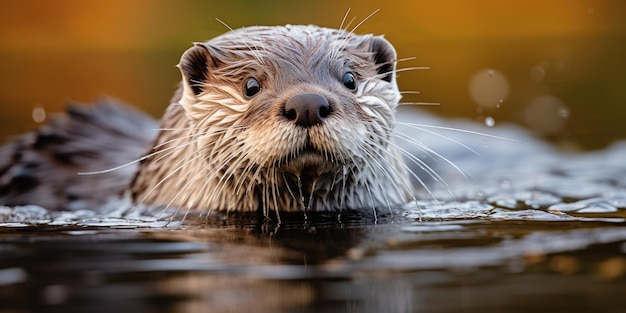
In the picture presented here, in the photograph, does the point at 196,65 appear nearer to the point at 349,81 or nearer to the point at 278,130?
the point at 349,81

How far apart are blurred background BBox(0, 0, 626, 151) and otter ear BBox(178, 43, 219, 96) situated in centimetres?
400

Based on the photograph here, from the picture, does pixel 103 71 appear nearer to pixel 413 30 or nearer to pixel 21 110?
pixel 21 110

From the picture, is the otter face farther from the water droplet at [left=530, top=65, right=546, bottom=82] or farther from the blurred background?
the water droplet at [left=530, top=65, right=546, bottom=82]

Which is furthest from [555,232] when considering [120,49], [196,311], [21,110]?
[120,49]

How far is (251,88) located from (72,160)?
1.60 m

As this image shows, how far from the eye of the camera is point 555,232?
3.45 meters

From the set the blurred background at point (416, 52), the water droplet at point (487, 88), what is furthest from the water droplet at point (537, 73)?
the water droplet at point (487, 88)

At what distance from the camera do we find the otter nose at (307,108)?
3.49m

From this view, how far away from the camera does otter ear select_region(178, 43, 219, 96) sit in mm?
4172

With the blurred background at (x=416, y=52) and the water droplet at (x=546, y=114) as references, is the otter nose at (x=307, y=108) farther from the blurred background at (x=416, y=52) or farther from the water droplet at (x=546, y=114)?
the water droplet at (x=546, y=114)

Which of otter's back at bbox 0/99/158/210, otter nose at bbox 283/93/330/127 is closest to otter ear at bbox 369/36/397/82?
otter nose at bbox 283/93/330/127

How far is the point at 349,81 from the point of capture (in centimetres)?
404

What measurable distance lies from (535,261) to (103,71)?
11.0 metres

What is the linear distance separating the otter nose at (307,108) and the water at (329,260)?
398 millimetres
